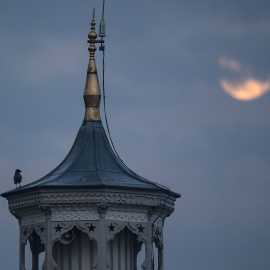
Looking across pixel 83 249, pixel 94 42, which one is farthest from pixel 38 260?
pixel 94 42

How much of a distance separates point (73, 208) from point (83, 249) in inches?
79.0

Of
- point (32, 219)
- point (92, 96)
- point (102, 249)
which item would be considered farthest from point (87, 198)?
point (92, 96)

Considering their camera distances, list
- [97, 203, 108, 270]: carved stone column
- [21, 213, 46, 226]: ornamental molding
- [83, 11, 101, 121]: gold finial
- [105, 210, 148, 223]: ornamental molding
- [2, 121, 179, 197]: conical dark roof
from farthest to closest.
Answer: [83, 11, 101, 121]: gold finial
[21, 213, 46, 226]: ornamental molding
[2, 121, 179, 197]: conical dark roof
[105, 210, 148, 223]: ornamental molding
[97, 203, 108, 270]: carved stone column

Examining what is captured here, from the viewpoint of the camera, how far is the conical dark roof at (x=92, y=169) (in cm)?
9356

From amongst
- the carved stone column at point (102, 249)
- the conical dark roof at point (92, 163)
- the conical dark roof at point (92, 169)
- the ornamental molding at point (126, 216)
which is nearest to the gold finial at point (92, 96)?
the conical dark roof at point (92, 163)

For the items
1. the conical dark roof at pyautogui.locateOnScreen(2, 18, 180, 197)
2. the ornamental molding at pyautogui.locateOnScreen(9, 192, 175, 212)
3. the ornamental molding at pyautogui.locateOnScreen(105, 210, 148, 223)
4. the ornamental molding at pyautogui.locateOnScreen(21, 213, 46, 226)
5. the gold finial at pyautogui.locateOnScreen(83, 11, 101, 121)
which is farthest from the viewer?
the gold finial at pyautogui.locateOnScreen(83, 11, 101, 121)

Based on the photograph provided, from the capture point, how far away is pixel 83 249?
94562 mm

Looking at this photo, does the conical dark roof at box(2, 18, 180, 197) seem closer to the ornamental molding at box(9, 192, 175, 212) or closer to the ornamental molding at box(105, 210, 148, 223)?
the ornamental molding at box(9, 192, 175, 212)

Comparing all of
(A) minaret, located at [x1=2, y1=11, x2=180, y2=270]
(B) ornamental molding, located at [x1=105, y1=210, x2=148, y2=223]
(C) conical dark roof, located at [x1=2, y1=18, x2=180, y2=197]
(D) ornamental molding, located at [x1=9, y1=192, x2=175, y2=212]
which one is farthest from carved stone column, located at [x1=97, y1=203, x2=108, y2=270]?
(C) conical dark roof, located at [x1=2, y1=18, x2=180, y2=197]

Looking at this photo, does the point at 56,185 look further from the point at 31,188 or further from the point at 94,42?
the point at 94,42

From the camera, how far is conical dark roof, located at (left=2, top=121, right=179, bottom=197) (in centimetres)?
9356

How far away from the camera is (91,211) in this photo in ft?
306

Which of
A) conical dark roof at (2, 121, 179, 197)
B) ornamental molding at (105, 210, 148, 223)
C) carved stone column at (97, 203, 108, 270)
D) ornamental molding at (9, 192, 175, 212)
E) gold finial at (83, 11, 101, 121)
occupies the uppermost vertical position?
gold finial at (83, 11, 101, 121)

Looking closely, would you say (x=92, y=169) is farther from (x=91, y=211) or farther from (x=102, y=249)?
(x=102, y=249)
